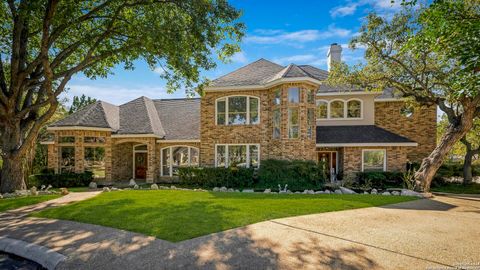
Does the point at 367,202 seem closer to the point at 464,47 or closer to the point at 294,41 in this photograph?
the point at 464,47

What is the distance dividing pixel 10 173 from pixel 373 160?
797 inches

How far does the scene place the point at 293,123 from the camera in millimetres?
15242

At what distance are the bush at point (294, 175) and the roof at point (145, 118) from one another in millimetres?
6369

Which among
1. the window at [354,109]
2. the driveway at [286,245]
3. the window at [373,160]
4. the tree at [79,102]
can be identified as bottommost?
the driveway at [286,245]

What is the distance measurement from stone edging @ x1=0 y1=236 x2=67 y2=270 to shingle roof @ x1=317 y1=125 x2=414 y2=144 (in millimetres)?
15016

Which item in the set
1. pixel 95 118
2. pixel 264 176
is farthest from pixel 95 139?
pixel 264 176

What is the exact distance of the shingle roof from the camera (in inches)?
647

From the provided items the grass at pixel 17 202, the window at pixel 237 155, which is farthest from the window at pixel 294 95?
the grass at pixel 17 202

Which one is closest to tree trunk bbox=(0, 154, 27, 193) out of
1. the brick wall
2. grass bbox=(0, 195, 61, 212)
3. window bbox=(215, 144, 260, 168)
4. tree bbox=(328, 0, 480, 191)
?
grass bbox=(0, 195, 61, 212)

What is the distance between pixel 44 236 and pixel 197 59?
8.56 meters

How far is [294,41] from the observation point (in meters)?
13.3

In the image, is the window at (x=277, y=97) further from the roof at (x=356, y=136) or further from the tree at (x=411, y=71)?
the roof at (x=356, y=136)

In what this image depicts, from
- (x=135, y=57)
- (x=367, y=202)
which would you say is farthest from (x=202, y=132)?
(x=367, y=202)

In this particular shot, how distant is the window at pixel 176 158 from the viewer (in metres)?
18.5
